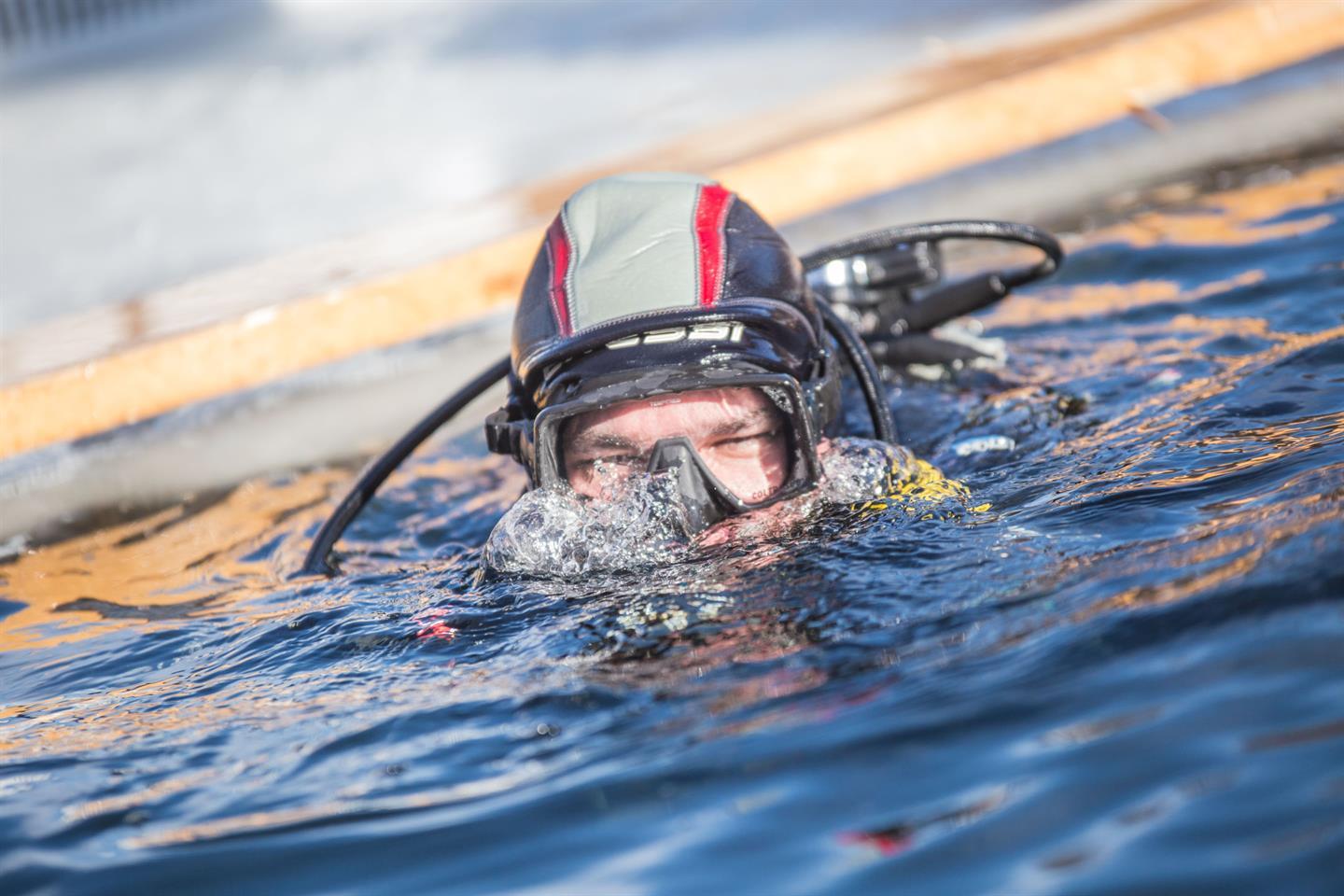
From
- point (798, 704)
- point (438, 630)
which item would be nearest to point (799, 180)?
point (438, 630)

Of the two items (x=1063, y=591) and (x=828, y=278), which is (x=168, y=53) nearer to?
(x=828, y=278)

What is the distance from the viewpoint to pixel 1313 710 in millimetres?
1524

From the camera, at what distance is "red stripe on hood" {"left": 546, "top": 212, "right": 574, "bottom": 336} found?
2.66 meters

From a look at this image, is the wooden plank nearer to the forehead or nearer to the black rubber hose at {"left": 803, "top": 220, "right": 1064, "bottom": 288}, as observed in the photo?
the black rubber hose at {"left": 803, "top": 220, "right": 1064, "bottom": 288}

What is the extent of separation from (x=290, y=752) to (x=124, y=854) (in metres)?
0.28

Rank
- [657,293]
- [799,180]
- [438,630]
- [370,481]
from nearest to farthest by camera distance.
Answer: [438,630]
[657,293]
[370,481]
[799,180]

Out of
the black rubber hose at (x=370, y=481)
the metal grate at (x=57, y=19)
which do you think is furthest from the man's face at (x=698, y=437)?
the metal grate at (x=57, y=19)

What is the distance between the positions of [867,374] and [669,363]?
57cm

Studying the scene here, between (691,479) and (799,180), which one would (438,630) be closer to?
(691,479)

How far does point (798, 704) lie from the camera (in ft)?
5.99

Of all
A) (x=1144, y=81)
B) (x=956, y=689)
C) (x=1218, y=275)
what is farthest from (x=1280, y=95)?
(x=956, y=689)

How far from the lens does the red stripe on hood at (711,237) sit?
8.63ft

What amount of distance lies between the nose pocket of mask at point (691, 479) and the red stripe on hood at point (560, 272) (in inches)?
12.8

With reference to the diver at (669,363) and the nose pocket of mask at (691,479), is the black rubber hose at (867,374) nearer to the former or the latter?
the diver at (669,363)
